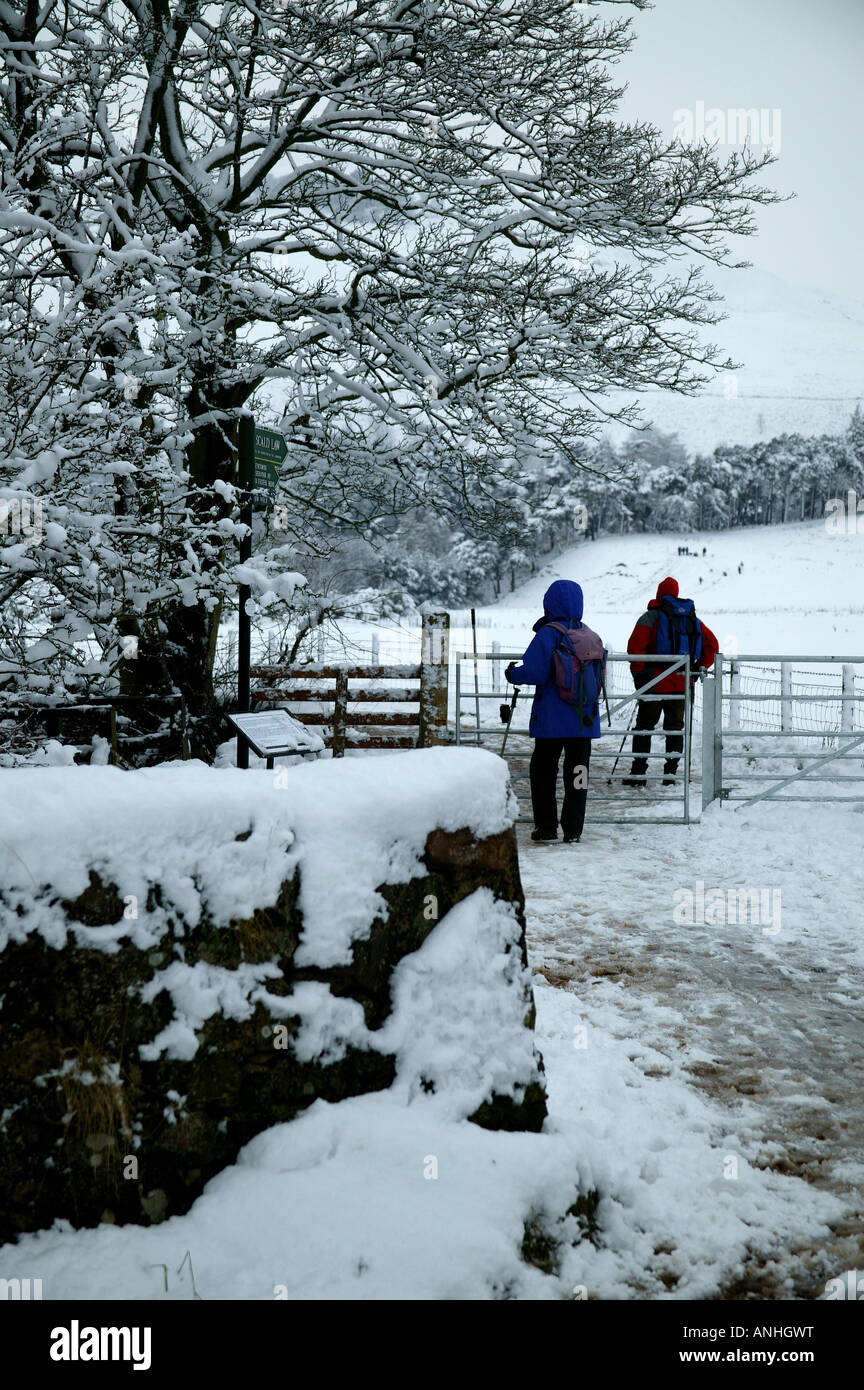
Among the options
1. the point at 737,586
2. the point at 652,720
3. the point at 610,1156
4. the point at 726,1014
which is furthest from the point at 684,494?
the point at 610,1156

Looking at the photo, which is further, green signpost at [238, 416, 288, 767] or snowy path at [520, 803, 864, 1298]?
green signpost at [238, 416, 288, 767]

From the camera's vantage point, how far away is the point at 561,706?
24.4 feet

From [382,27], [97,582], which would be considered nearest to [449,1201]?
[97,582]

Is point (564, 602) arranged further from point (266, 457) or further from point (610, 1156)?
point (610, 1156)

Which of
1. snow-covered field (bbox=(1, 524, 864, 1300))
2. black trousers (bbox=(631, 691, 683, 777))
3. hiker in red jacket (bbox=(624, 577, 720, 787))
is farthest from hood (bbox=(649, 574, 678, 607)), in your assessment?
snow-covered field (bbox=(1, 524, 864, 1300))

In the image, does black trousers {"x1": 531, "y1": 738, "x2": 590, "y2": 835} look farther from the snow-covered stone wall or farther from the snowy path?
the snow-covered stone wall

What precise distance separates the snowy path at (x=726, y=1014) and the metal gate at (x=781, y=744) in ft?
4.10

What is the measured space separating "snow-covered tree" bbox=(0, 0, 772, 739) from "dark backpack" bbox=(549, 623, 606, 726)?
240cm

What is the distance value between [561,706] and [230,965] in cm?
531

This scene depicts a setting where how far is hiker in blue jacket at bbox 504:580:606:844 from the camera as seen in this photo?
24.3ft

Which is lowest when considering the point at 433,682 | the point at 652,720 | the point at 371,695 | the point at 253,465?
the point at 652,720

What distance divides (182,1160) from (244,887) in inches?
26.3
